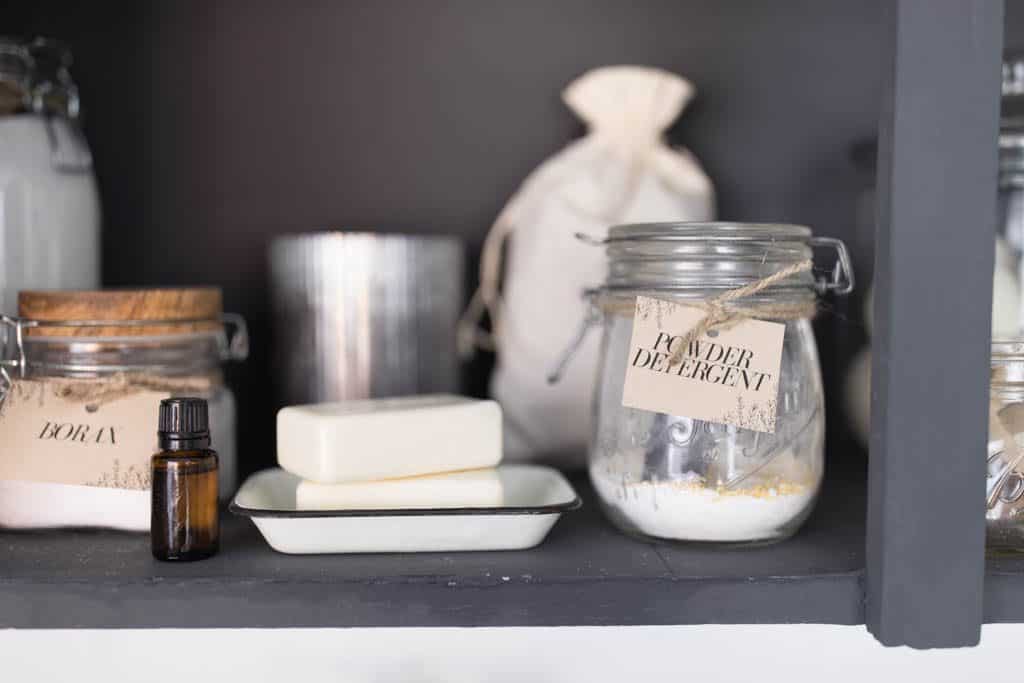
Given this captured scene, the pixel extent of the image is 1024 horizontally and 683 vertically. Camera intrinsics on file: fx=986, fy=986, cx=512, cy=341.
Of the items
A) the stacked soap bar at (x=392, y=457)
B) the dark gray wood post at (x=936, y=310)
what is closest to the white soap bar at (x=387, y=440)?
the stacked soap bar at (x=392, y=457)

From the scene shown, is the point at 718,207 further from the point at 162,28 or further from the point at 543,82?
the point at 162,28

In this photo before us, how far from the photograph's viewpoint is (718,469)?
20.3 inches

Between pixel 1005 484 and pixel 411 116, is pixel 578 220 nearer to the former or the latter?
pixel 411 116

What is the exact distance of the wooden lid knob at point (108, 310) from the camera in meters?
0.56

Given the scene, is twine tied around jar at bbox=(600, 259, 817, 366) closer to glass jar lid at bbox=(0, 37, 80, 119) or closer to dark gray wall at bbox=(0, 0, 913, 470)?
dark gray wall at bbox=(0, 0, 913, 470)

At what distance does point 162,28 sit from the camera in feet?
2.45

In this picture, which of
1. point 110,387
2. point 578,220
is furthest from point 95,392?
point 578,220

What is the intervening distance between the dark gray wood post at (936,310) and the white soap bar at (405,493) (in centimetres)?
20

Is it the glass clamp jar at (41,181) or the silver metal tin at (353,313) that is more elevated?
the glass clamp jar at (41,181)

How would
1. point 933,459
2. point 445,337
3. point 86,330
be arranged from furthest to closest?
point 445,337 < point 86,330 < point 933,459

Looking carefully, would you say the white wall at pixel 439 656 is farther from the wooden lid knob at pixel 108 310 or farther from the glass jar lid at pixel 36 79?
the glass jar lid at pixel 36 79

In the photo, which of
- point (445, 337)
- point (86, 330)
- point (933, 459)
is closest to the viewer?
point (933, 459)

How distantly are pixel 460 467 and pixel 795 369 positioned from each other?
7.5 inches

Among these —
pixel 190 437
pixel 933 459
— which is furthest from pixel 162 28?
pixel 933 459
